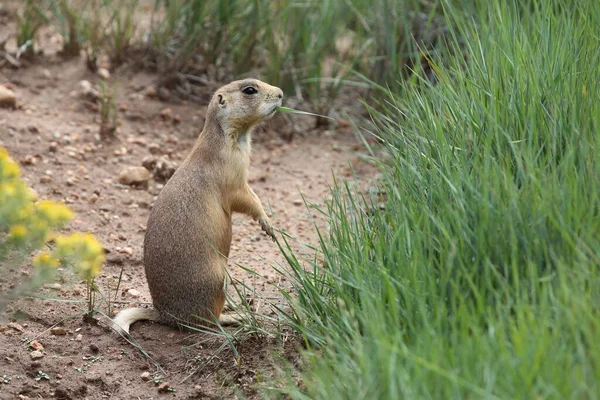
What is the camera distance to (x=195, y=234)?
3.86 metres

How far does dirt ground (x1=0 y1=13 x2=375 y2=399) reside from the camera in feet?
11.4

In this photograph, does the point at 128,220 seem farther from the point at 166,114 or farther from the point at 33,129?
the point at 166,114

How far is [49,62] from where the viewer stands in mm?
6324

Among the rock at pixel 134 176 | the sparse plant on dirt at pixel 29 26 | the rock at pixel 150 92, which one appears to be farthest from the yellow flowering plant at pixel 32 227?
the sparse plant on dirt at pixel 29 26

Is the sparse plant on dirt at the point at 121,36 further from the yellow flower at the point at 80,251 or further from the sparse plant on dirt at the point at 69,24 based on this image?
the yellow flower at the point at 80,251

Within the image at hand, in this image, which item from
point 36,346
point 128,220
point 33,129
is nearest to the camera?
point 36,346

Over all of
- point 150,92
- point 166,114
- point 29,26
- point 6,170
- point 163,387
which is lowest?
point 163,387

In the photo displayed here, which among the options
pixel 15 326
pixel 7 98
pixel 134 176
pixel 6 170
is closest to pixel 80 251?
pixel 6 170

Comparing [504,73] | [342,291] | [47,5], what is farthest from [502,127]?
[47,5]

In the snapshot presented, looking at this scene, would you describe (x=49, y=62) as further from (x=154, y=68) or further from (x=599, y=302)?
(x=599, y=302)

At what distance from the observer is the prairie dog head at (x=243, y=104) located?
4.28 metres

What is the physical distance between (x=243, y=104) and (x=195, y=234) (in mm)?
784

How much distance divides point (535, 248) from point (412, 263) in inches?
15.2

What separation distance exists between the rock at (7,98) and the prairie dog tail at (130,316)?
237 cm
